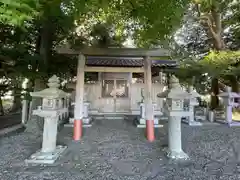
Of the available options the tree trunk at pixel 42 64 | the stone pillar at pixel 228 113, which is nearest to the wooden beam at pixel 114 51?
the tree trunk at pixel 42 64

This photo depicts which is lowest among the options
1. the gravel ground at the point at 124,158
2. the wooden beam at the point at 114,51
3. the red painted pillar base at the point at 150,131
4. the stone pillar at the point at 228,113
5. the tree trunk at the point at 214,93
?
the gravel ground at the point at 124,158

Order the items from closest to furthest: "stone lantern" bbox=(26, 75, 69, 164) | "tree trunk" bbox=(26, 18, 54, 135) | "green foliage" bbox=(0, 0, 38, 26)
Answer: "green foliage" bbox=(0, 0, 38, 26) < "stone lantern" bbox=(26, 75, 69, 164) < "tree trunk" bbox=(26, 18, 54, 135)

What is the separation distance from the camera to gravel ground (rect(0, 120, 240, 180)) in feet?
9.23

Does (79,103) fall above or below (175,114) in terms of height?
above

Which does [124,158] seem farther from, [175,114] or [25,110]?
[25,110]

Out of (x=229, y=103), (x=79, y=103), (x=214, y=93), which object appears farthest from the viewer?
(x=214, y=93)

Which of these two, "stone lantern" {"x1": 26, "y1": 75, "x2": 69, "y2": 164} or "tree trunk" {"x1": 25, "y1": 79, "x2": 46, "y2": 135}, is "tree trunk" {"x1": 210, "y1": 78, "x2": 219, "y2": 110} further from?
"stone lantern" {"x1": 26, "y1": 75, "x2": 69, "y2": 164}

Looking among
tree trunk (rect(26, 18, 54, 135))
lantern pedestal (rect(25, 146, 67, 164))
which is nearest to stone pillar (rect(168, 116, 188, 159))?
lantern pedestal (rect(25, 146, 67, 164))

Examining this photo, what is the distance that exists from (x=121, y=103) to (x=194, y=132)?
395 cm

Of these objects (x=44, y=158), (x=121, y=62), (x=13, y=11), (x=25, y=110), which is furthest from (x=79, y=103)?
(x=121, y=62)

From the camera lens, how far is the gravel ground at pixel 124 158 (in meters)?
2.81

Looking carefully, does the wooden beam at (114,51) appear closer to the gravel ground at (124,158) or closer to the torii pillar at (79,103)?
the torii pillar at (79,103)

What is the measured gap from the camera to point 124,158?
3.52 m

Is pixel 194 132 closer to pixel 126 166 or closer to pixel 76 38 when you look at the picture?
pixel 126 166
